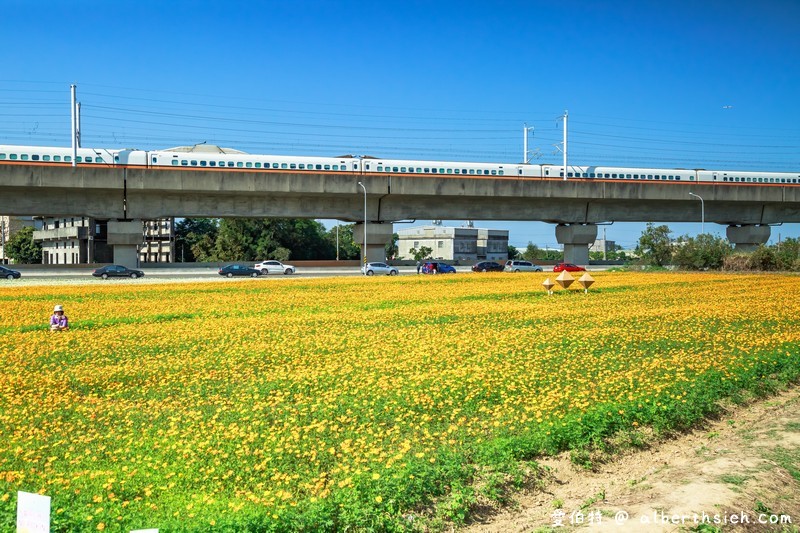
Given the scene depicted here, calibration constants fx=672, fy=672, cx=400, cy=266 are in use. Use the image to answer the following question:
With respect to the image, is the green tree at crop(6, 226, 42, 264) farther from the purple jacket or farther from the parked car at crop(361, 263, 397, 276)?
the purple jacket

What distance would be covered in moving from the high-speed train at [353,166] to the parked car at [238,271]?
8.41 meters

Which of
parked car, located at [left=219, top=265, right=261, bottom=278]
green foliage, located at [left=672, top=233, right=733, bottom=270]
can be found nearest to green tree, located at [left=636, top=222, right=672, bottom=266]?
green foliage, located at [left=672, top=233, right=733, bottom=270]

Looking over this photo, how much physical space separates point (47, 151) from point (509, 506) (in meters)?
55.3

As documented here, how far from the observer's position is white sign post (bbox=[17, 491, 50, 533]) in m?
4.77

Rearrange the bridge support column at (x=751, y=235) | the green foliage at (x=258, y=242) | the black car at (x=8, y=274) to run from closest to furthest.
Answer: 1. the black car at (x=8, y=274)
2. the bridge support column at (x=751, y=235)
3. the green foliage at (x=258, y=242)

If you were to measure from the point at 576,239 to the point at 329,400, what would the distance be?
199ft

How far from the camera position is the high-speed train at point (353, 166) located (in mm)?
53875

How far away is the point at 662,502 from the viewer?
7801 millimetres

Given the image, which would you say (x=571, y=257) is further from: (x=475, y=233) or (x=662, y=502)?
(x=475, y=233)

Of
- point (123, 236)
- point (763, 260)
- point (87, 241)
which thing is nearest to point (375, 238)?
point (123, 236)

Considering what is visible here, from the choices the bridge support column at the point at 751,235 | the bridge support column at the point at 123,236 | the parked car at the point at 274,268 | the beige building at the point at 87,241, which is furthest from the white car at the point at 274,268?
the bridge support column at the point at 751,235

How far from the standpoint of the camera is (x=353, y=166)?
62.1m

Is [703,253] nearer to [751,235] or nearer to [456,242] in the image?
[751,235]

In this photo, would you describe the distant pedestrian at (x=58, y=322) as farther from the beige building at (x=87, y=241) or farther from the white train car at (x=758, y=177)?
the beige building at (x=87, y=241)
